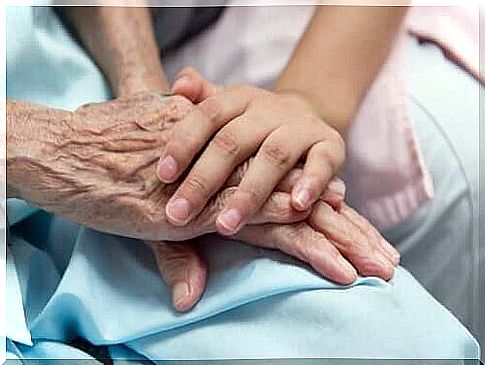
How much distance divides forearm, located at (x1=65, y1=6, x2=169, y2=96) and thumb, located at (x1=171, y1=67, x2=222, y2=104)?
2.2 inches

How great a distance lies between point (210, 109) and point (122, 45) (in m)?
0.18

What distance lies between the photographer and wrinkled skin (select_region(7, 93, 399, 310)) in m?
0.67

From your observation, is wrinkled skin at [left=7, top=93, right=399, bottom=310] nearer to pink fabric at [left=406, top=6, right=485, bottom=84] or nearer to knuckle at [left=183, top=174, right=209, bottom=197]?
knuckle at [left=183, top=174, right=209, bottom=197]

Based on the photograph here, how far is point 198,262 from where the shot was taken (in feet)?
2.26

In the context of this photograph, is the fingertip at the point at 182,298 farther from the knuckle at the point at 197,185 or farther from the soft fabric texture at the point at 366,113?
the soft fabric texture at the point at 366,113

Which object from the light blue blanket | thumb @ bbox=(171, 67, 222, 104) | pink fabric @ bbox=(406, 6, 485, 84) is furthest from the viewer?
pink fabric @ bbox=(406, 6, 485, 84)

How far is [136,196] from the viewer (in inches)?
26.8

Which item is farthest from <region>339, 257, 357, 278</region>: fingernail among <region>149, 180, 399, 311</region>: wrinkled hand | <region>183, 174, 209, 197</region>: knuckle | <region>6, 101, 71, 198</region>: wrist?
<region>6, 101, 71, 198</region>: wrist

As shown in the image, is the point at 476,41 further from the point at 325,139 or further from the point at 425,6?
the point at 325,139

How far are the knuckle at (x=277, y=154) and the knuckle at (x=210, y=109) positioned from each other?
0.04 m

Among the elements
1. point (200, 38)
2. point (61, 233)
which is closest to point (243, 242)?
point (61, 233)

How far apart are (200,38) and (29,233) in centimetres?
25

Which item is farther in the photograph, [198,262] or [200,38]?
[200,38]

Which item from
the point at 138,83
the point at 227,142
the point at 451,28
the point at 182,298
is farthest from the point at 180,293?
the point at 451,28
